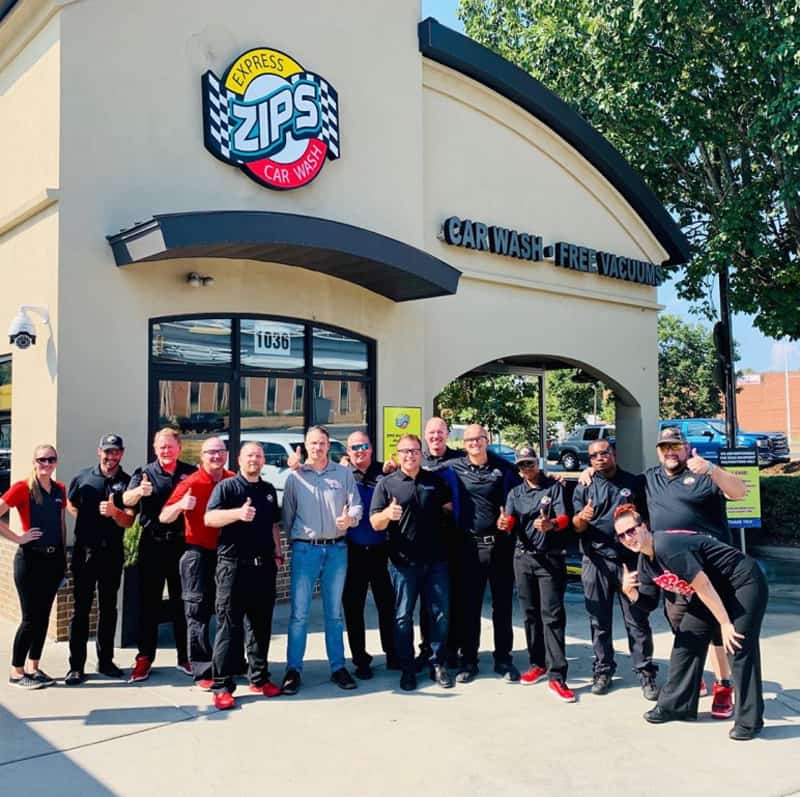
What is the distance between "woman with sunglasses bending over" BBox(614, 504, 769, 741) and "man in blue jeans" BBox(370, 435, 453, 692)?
4.79 ft

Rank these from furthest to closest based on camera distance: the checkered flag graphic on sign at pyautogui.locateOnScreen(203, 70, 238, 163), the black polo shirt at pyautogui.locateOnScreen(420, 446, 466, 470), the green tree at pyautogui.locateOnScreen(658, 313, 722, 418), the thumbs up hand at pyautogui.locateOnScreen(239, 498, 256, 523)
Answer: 1. the green tree at pyautogui.locateOnScreen(658, 313, 722, 418)
2. the checkered flag graphic on sign at pyautogui.locateOnScreen(203, 70, 238, 163)
3. the black polo shirt at pyautogui.locateOnScreen(420, 446, 466, 470)
4. the thumbs up hand at pyautogui.locateOnScreen(239, 498, 256, 523)

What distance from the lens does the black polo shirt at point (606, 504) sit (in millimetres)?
6164

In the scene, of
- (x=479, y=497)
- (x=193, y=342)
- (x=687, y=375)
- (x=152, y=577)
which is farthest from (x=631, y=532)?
(x=687, y=375)

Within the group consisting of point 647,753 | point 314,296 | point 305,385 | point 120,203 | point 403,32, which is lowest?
point 647,753

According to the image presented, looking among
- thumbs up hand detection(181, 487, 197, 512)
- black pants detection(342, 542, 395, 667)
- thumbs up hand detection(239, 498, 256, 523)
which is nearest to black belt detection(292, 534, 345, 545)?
black pants detection(342, 542, 395, 667)

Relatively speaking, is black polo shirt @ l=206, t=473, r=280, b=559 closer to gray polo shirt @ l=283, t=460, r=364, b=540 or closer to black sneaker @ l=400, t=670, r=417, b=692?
gray polo shirt @ l=283, t=460, r=364, b=540

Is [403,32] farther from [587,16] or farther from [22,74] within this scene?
[587,16]

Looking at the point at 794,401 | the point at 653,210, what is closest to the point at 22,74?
the point at 653,210

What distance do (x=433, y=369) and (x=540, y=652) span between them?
539 cm

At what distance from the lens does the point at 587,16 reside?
15273mm

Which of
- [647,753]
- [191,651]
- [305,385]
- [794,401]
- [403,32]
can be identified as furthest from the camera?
[794,401]

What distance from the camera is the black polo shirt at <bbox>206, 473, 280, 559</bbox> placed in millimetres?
5770

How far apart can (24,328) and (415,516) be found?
4.20 m

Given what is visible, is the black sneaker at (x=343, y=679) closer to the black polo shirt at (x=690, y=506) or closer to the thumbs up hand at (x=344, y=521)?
the thumbs up hand at (x=344, y=521)
